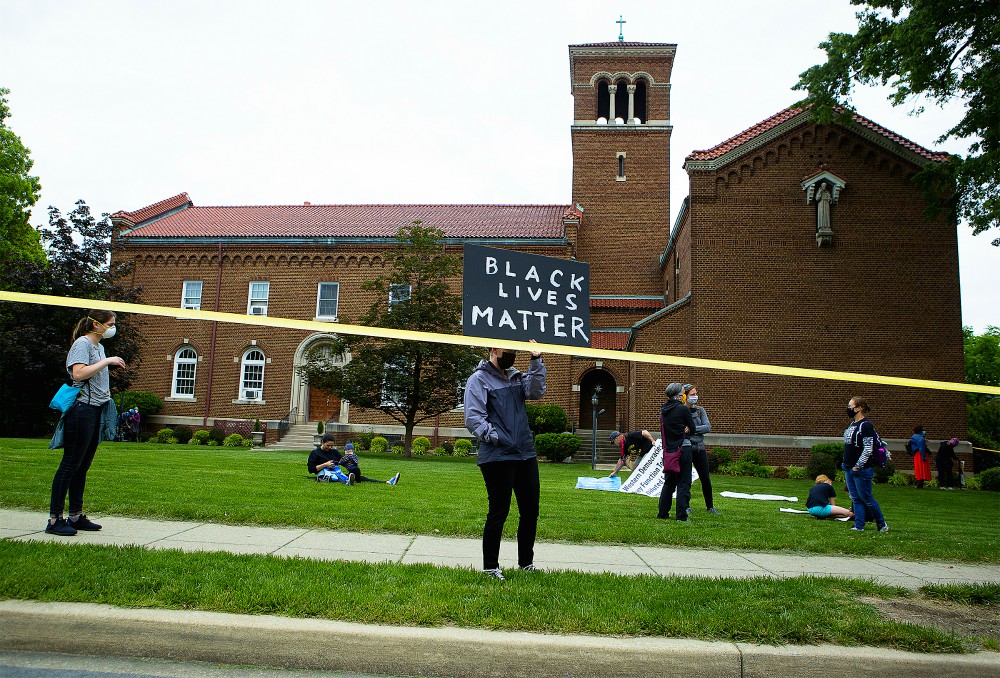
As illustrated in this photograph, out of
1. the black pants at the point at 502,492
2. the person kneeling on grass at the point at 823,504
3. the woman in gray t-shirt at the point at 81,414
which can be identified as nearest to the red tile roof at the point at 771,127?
the person kneeling on grass at the point at 823,504

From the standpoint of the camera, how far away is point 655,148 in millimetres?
34031

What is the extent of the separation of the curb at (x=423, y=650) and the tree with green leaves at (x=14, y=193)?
33976 millimetres

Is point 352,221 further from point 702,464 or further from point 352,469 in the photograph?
point 702,464

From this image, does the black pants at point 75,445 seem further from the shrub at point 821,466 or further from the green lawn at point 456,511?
the shrub at point 821,466

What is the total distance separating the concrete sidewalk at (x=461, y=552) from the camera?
5867 mm

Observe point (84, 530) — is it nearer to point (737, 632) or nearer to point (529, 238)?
point (737, 632)

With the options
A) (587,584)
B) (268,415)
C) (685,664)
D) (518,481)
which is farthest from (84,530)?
(268,415)

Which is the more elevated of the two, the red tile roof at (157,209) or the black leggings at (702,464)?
the red tile roof at (157,209)

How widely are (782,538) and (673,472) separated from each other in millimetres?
1638

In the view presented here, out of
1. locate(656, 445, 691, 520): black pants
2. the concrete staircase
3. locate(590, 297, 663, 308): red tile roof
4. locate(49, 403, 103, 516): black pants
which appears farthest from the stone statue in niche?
locate(49, 403, 103, 516): black pants

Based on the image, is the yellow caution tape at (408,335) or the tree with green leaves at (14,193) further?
the tree with green leaves at (14,193)

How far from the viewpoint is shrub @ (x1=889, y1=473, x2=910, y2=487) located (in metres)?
20.1

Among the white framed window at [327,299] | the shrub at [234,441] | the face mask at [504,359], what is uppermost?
the white framed window at [327,299]

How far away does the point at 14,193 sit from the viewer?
33.1 metres
